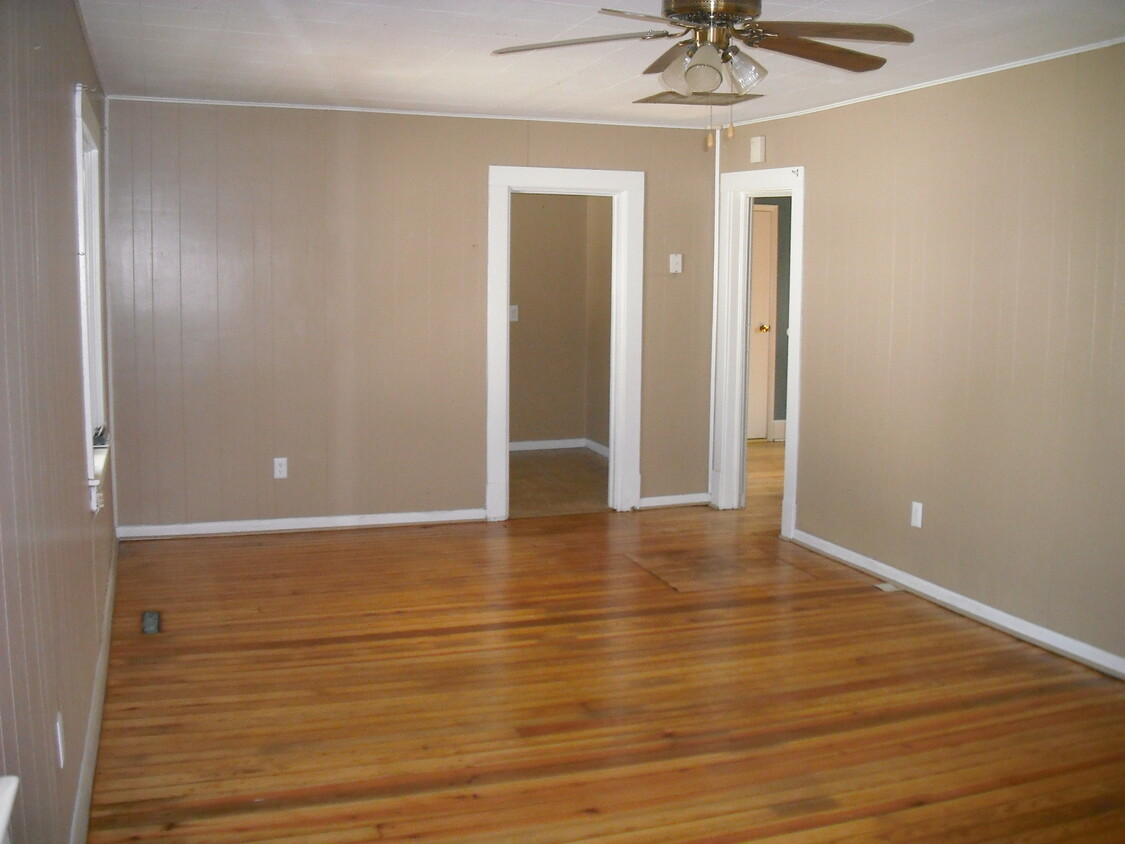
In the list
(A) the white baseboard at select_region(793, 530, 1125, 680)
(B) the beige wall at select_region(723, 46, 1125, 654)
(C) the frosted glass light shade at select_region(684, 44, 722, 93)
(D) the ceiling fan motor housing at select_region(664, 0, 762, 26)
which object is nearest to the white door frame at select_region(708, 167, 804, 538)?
(B) the beige wall at select_region(723, 46, 1125, 654)

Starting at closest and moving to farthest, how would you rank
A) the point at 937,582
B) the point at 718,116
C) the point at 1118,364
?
the point at 1118,364 < the point at 937,582 < the point at 718,116

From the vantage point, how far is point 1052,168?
13.0ft

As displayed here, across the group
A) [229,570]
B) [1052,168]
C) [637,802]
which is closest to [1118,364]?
[1052,168]

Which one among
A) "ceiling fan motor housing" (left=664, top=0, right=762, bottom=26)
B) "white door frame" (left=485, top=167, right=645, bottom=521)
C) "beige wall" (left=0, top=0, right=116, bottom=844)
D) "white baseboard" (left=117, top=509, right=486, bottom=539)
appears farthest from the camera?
"white door frame" (left=485, top=167, right=645, bottom=521)

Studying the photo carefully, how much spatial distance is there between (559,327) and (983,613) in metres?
4.92

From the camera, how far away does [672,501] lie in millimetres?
6441

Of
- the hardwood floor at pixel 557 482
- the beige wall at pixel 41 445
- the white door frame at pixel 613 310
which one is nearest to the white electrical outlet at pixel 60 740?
the beige wall at pixel 41 445

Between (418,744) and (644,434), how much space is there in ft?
11.5

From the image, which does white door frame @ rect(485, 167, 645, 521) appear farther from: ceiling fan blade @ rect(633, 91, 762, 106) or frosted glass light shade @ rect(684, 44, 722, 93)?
frosted glass light shade @ rect(684, 44, 722, 93)

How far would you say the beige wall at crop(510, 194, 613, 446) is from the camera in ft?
27.5

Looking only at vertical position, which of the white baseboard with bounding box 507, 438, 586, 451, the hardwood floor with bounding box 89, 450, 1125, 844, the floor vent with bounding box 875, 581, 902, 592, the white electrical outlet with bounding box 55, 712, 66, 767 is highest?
the white electrical outlet with bounding box 55, 712, 66, 767

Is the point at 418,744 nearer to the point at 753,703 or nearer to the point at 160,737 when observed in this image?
the point at 160,737

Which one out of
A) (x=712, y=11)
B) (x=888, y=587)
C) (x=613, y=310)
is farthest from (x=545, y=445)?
(x=712, y=11)

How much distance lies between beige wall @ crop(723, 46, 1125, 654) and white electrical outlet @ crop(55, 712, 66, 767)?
348 centimetres
